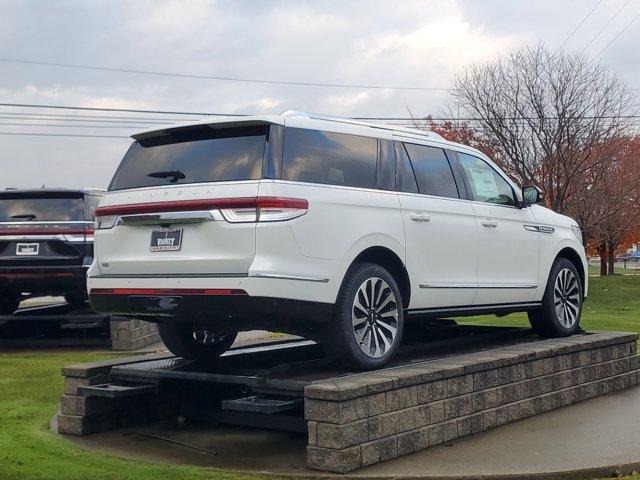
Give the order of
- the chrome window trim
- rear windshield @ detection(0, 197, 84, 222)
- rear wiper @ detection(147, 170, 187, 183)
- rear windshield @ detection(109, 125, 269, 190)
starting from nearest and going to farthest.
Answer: rear windshield @ detection(109, 125, 269, 190) < rear wiper @ detection(147, 170, 187, 183) < the chrome window trim < rear windshield @ detection(0, 197, 84, 222)

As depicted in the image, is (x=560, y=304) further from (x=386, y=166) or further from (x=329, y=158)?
(x=329, y=158)

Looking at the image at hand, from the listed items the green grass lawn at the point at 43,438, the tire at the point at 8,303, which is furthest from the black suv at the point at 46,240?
the tire at the point at 8,303

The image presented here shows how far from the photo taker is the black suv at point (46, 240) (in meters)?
11.3

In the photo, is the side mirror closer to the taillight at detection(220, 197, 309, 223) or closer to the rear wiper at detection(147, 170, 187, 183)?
the taillight at detection(220, 197, 309, 223)

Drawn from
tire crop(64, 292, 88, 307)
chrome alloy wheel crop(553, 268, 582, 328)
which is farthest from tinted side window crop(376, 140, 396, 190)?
tire crop(64, 292, 88, 307)

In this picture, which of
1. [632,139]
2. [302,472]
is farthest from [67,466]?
[632,139]

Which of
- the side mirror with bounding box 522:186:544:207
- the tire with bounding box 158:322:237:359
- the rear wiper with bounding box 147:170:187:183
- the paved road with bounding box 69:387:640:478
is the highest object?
the side mirror with bounding box 522:186:544:207

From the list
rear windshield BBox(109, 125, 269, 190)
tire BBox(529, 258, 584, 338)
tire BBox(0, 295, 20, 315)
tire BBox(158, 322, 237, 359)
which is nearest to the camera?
rear windshield BBox(109, 125, 269, 190)

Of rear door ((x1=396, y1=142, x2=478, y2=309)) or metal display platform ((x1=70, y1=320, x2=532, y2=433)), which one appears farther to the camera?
rear door ((x1=396, y1=142, x2=478, y2=309))

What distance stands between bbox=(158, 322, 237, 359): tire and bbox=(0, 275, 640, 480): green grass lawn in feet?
3.98

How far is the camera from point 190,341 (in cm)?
771

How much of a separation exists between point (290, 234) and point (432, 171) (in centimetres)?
220

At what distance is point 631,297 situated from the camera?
2794 cm

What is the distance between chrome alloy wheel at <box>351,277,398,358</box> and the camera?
6281mm
